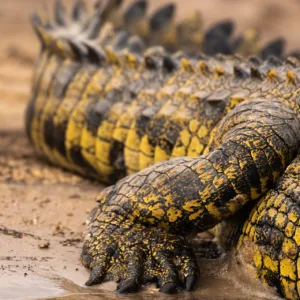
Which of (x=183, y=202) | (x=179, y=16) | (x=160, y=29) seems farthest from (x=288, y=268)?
(x=179, y=16)

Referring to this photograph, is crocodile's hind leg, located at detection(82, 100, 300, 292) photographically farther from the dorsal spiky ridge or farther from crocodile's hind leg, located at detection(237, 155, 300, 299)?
the dorsal spiky ridge

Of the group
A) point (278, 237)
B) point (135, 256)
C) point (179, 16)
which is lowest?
point (135, 256)

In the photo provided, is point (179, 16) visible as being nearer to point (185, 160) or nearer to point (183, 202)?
point (185, 160)

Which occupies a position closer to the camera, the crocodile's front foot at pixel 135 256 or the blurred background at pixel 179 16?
the crocodile's front foot at pixel 135 256

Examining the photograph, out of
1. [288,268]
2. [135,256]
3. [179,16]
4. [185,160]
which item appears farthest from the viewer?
[179,16]

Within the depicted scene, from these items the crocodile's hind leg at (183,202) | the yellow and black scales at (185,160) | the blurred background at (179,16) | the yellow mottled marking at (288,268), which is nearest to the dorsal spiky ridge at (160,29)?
the yellow and black scales at (185,160)

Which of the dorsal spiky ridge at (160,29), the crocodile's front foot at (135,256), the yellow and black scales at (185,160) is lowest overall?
the crocodile's front foot at (135,256)

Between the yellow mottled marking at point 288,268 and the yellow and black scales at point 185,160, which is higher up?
the yellow and black scales at point 185,160

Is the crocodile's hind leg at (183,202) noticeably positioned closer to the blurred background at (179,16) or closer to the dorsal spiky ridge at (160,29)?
the dorsal spiky ridge at (160,29)
